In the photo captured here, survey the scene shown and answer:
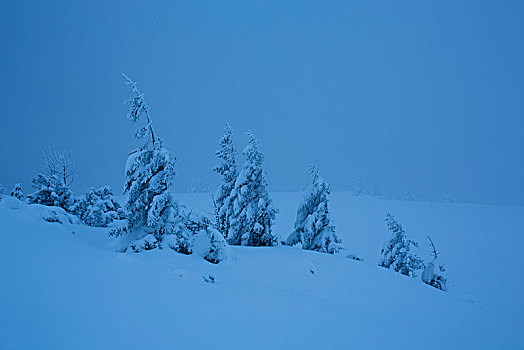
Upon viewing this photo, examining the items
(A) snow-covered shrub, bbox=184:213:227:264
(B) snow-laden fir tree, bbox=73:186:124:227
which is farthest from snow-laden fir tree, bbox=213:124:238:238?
(B) snow-laden fir tree, bbox=73:186:124:227

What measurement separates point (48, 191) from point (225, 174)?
9522 mm

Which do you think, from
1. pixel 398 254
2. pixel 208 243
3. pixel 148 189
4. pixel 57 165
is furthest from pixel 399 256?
pixel 57 165

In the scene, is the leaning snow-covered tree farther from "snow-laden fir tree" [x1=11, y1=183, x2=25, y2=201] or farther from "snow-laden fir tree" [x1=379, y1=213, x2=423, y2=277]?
"snow-laden fir tree" [x1=379, y1=213, x2=423, y2=277]

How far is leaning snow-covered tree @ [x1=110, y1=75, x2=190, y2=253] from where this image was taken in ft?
33.5

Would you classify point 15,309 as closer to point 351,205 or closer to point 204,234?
point 204,234

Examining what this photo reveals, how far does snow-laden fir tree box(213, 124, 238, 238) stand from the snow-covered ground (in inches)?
176

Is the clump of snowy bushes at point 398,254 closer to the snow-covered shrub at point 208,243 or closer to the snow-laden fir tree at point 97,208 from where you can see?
the snow-covered shrub at point 208,243

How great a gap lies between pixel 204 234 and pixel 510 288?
77.4 feet

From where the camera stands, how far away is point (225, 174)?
663 inches

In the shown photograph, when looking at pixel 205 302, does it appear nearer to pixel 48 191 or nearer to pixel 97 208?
pixel 97 208

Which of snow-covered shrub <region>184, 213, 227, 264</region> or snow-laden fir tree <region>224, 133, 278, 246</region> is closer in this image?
snow-covered shrub <region>184, 213, 227, 264</region>

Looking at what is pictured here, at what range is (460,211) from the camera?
45.8 m

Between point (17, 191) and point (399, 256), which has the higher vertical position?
point (399, 256)

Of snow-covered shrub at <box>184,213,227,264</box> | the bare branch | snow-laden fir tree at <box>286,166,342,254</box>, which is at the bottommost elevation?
snow-covered shrub at <box>184,213,227,264</box>
